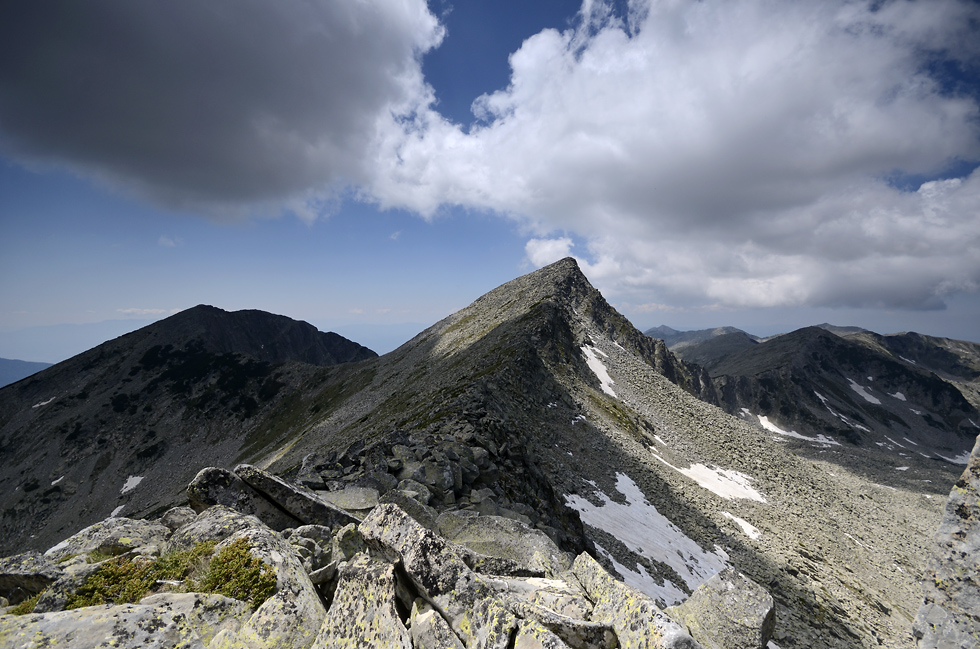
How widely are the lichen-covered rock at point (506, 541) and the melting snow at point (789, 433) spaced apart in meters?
191

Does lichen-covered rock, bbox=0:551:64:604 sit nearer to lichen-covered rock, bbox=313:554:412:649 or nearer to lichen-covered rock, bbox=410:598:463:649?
lichen-covered rock, bbox=313:554:412:649

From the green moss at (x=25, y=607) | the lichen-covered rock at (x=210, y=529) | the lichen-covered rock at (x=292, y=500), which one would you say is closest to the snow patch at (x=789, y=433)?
the lichen-covered rock at (x=292, y=500)

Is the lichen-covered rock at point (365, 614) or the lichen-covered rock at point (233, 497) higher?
the lichen-covered rock at point (233, 497)

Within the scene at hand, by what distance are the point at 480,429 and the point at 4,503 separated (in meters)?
115

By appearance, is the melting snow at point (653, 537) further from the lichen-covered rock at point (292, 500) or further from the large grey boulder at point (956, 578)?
the large grey boulder at point (956, 578)

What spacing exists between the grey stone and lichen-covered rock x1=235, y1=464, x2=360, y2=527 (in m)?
1.28

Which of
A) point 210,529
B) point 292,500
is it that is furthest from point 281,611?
point 292,500

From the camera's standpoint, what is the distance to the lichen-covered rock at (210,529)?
318 inches

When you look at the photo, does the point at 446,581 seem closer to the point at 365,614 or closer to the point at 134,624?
the point at 365,614

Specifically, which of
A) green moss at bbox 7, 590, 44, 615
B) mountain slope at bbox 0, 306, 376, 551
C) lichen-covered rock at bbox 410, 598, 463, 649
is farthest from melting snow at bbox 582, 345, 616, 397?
mountain slope at bbox 0, 306, 376, 551

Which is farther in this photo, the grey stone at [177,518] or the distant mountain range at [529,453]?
the distant mountain range at [529,453]

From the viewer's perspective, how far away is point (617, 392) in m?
54.2

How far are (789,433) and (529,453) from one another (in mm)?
183402

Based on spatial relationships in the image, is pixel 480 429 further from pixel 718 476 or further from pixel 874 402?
pixel 874 402
